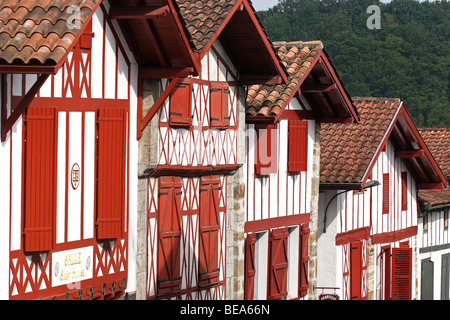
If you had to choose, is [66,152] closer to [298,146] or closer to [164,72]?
[164,72]

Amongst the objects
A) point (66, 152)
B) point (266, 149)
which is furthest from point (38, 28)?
point (266, 149)

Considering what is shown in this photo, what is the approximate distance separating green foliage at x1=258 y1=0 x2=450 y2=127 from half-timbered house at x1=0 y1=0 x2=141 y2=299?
29717mm

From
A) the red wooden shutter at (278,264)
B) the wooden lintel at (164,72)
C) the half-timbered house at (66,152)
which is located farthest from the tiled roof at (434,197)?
the half-timbered house at (66,152)

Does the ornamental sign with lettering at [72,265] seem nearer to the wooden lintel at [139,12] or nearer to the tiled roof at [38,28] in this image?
the tiled roof at [38,28]

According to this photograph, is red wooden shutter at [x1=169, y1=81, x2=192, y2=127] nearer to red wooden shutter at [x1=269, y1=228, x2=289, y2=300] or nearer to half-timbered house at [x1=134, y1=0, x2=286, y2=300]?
half-timbered house at [x1=134, y1=0, x2=286, y2=300]

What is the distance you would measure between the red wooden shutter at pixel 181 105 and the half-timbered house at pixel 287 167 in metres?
2.62

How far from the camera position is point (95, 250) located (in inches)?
477

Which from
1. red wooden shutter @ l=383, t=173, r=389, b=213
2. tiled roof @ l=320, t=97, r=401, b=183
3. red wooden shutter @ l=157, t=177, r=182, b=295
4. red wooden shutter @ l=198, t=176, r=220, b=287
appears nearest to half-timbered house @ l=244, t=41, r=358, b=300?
tiled roof @ l=320, t=97, r=401, b=183

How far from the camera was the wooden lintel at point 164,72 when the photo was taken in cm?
1285

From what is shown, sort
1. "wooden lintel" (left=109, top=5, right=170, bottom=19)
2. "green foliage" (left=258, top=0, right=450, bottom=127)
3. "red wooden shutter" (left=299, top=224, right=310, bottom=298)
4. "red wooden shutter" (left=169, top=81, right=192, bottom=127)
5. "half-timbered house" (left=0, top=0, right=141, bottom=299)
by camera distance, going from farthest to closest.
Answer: "green foliage" (left=258, top=0, right=450, bottom=127), "red wooden shutter" (left=299, top=224, right=310, bottom=298), "red wooden shutter" (left=169, top=81, right=192, bottom=127), "wooden lintel" (left=109, top=5, right=170, bottom=19), "half-timbered house" (left=0, top=0, right=141, bottom=299)

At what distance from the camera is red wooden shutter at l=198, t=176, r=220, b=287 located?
1513 cm

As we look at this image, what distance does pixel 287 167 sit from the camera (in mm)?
18500

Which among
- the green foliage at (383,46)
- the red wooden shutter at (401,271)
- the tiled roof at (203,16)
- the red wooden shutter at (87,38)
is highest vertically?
the green foliage at (383,46)

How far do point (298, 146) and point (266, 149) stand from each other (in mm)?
1339
